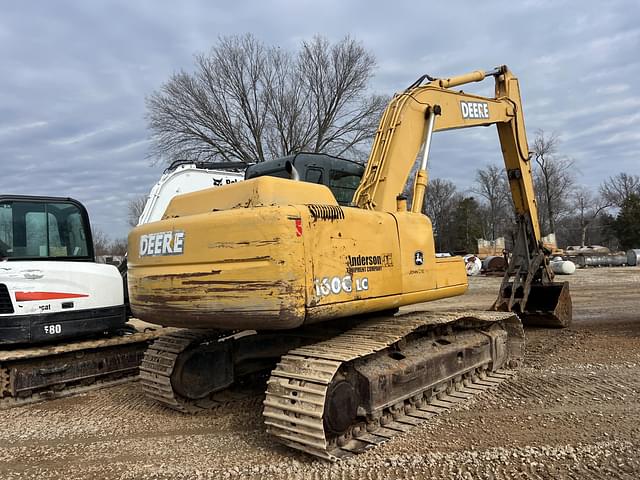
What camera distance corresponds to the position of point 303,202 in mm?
4266

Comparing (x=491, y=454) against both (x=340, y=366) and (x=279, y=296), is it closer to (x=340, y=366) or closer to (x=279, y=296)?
(x=340, y=366)

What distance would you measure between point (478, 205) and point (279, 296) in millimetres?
57608

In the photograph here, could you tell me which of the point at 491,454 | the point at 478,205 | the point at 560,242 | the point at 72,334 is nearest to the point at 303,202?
the point at 491,454

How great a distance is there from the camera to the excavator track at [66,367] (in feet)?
18.6

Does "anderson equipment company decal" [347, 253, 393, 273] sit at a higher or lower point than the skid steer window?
lower

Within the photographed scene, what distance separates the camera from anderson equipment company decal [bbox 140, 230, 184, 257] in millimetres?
4289

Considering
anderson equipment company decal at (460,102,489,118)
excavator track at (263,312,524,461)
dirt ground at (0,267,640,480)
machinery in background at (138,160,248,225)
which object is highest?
anderson equipment company decal at (460,102,489,118)

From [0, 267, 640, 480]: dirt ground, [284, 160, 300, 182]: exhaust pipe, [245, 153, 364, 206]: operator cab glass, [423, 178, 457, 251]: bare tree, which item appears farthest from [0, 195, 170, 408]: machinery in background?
[423, 178, 457, 251]: bare tree

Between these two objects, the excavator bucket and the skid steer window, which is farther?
the excavator bucket

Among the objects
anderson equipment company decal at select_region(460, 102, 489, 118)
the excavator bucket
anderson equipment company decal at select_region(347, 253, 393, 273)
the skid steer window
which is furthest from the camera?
the excavator bucket

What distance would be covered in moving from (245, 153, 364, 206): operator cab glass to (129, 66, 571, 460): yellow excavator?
0.8 inches

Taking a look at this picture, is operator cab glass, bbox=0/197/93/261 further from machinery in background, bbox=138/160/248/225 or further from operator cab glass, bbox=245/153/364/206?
operator cab glass, bbox=245/153/364/206

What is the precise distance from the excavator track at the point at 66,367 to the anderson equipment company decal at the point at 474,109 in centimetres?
501

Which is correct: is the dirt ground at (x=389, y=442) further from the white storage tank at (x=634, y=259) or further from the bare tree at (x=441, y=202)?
the bare tree at (x=441, y=202)
